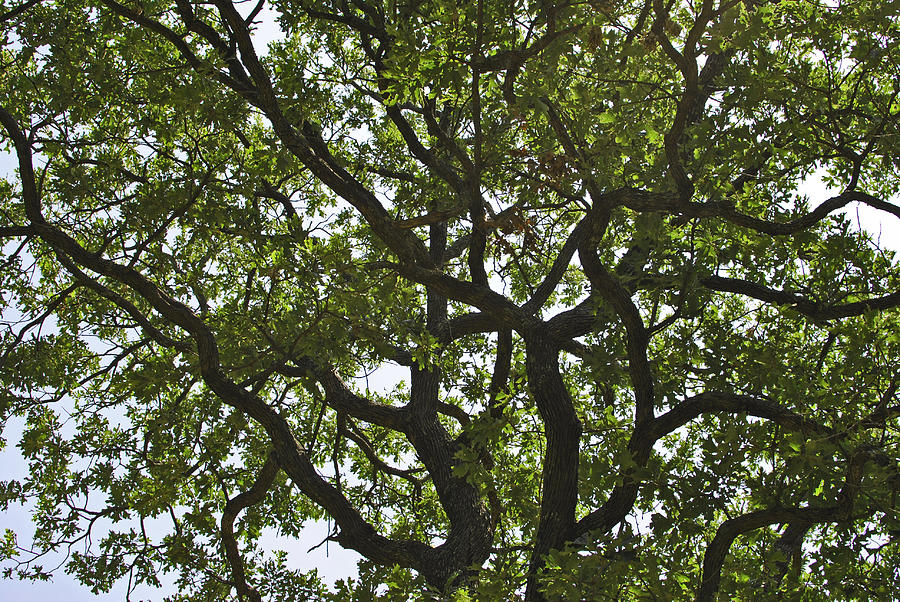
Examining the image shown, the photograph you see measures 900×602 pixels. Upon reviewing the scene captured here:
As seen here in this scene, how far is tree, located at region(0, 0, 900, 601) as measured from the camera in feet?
15.8

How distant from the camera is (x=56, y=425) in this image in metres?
8.11

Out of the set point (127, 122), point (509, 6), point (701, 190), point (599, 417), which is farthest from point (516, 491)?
point (127, 122)

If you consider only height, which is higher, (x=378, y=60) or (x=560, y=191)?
(x=378, y=60)

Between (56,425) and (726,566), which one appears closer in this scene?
(726,566)

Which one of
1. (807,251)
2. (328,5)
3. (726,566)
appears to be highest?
(328,5)

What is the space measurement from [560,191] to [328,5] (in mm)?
3151

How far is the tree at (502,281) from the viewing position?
482 cm

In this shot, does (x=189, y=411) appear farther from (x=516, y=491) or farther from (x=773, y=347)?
(x=773, y=347)

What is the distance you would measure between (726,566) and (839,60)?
13.1 ft

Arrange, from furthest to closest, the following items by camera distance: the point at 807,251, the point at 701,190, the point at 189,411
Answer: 1. the point at 189,411
2. the point at 807,251
3. the point at 701,190

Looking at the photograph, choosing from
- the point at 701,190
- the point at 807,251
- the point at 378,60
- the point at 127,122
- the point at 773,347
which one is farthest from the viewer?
the point at 127,122

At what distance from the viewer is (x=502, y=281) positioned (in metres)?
8.52

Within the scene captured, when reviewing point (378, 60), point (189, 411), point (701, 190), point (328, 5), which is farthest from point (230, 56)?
point (189, 411)

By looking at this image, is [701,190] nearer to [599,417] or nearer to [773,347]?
[773,347]
